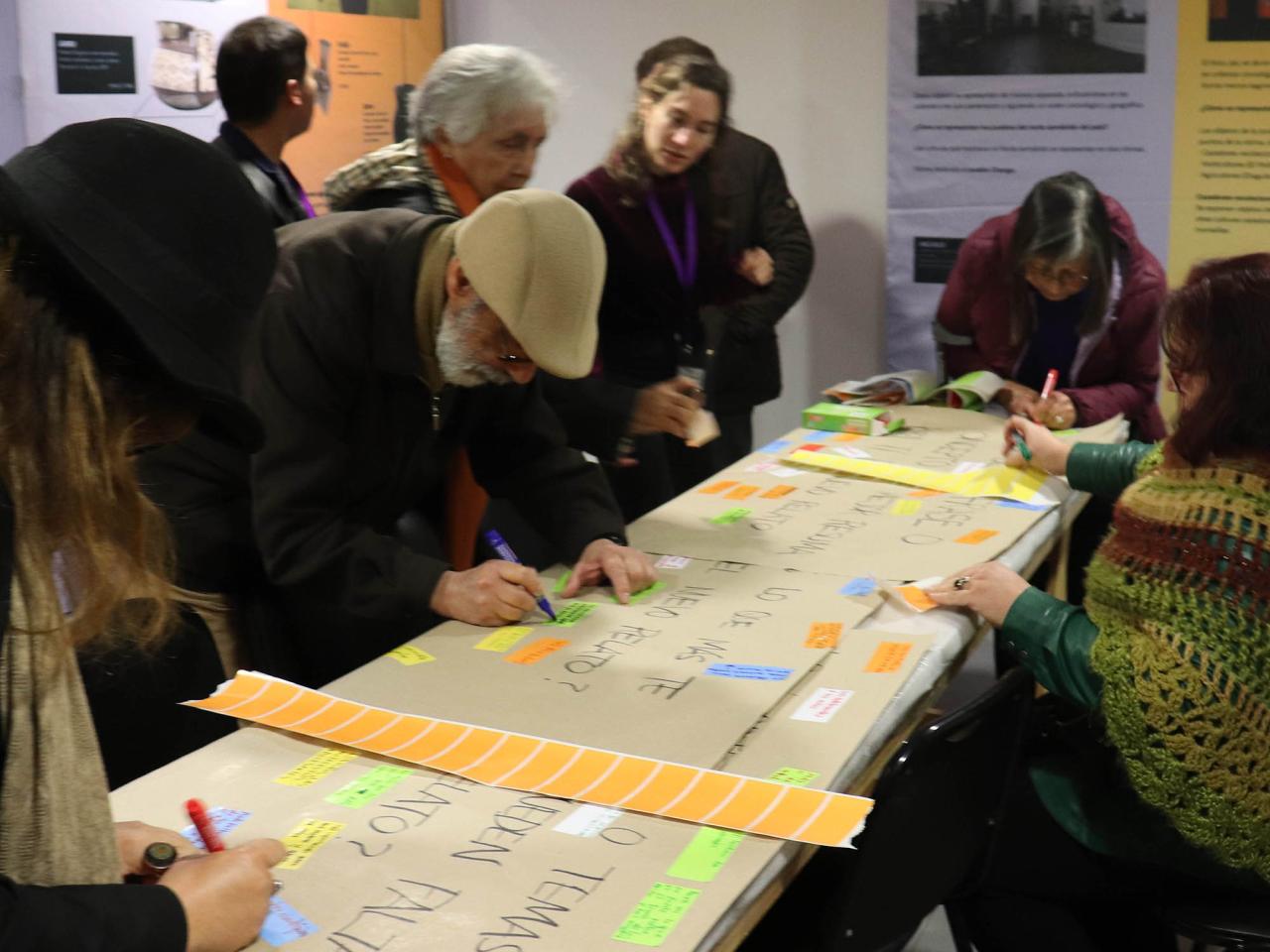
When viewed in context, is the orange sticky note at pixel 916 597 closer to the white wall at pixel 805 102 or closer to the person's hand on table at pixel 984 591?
the person's hand on table at pixel 984 591

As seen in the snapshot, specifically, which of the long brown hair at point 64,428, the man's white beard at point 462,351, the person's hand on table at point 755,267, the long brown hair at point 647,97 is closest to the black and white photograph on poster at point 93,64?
the long brown hair at point 647,97

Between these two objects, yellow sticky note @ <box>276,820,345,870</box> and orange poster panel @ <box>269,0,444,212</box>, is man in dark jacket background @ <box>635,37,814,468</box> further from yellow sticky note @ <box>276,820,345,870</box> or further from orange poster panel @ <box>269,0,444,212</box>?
yellow sticky note @ <box>276,820,345,870</box>

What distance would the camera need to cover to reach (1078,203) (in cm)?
325

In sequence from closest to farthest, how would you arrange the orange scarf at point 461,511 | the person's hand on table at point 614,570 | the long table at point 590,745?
the long table at point 590,745 < the person's hand on table at point 614,570 < the orange scarf at point 461,511

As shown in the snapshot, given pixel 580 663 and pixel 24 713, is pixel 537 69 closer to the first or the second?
pixel 580 663

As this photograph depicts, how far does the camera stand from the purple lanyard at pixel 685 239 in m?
3.41

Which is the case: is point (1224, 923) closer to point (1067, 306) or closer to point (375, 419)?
point (375, 419)

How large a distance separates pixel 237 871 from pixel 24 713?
1.00 ft

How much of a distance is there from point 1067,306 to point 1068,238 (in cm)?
24

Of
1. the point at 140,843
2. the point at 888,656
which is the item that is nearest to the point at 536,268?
the point at 888,656

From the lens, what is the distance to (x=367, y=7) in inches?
190

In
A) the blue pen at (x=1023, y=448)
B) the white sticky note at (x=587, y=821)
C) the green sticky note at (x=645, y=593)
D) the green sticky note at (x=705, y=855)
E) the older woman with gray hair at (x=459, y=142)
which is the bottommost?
the green sticky note at (x=705, y=855)

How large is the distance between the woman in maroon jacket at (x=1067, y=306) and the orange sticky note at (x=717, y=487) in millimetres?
884

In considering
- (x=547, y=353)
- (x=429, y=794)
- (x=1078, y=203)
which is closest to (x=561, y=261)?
(x=547, y=353)
